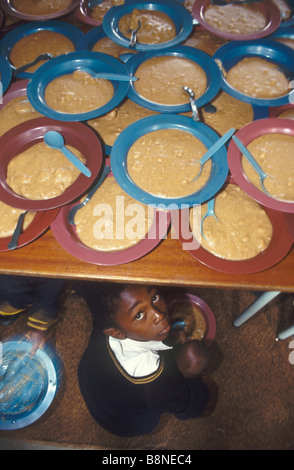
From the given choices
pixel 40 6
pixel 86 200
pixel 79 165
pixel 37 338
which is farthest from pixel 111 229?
pixel 40 6

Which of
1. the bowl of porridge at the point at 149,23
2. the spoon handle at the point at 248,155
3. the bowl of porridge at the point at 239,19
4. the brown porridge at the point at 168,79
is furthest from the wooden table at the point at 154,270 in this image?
the bowl of porridge at the point at 239,19

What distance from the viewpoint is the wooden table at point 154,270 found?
3.60 feet

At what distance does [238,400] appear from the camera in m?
1.80

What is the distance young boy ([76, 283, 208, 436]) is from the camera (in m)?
1.27

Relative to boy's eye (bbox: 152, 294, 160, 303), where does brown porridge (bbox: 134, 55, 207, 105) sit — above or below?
above

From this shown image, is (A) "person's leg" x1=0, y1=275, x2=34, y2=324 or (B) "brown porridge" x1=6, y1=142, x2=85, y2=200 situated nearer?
(B) "brown porridge" x1=6, y1=142, x2=85, y2=200

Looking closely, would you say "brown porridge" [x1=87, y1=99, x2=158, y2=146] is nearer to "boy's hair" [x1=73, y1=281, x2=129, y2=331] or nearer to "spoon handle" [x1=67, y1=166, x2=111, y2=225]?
"spoon handle" [x1=67, y1=166, x2=111, y2=225]

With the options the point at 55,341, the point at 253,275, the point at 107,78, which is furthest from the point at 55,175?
the point at 55,341

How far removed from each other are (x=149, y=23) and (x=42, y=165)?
1.03 meters

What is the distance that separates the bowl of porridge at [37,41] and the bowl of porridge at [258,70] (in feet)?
2.49

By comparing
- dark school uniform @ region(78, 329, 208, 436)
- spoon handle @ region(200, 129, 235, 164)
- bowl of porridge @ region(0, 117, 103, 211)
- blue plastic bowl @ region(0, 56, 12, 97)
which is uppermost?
spoon handle @ region(200, 129, 235, 164)

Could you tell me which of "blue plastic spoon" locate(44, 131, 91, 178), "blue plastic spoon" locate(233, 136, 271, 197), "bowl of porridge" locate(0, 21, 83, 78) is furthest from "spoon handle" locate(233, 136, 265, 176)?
"bowl of porridge" locate(0, 21, 83, 78)

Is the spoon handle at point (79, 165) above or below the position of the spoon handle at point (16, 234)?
above

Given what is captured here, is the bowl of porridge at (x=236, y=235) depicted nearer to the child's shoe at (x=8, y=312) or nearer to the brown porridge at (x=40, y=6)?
the child's shoe at (x=8, y=312)
